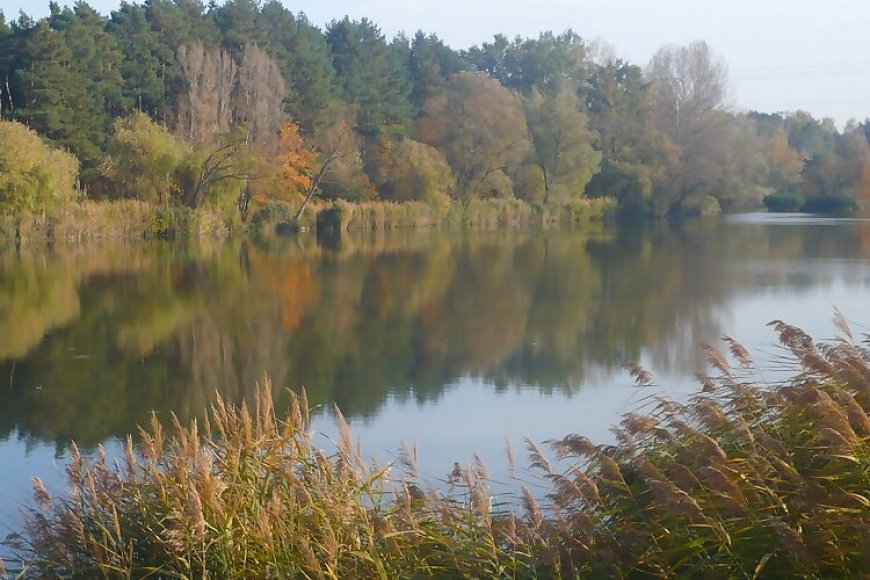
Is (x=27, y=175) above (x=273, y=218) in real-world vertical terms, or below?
above

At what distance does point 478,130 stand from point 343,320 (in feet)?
108

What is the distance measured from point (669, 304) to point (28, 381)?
9172 millimetres

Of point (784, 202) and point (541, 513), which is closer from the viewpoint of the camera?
point (541, 513)

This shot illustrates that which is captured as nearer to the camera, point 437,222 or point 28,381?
point 28,381

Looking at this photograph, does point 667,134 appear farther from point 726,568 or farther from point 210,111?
point 726,568

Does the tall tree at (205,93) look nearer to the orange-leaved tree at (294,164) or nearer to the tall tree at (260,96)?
the tall tree at (260,96)

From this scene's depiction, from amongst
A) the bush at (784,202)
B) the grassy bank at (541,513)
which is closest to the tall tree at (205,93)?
the bush at (784,202)

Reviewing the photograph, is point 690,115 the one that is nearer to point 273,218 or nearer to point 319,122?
point 319,122

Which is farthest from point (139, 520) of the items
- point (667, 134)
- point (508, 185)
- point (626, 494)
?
point (667, 134)

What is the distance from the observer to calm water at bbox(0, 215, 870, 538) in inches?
339

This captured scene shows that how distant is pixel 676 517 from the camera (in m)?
3.81

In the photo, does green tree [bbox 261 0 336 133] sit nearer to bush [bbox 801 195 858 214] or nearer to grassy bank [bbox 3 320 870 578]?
bush [bbox 801 195 858 214]

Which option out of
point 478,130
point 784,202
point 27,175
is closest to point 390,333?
point 27,175

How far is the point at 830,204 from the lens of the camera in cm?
6347
